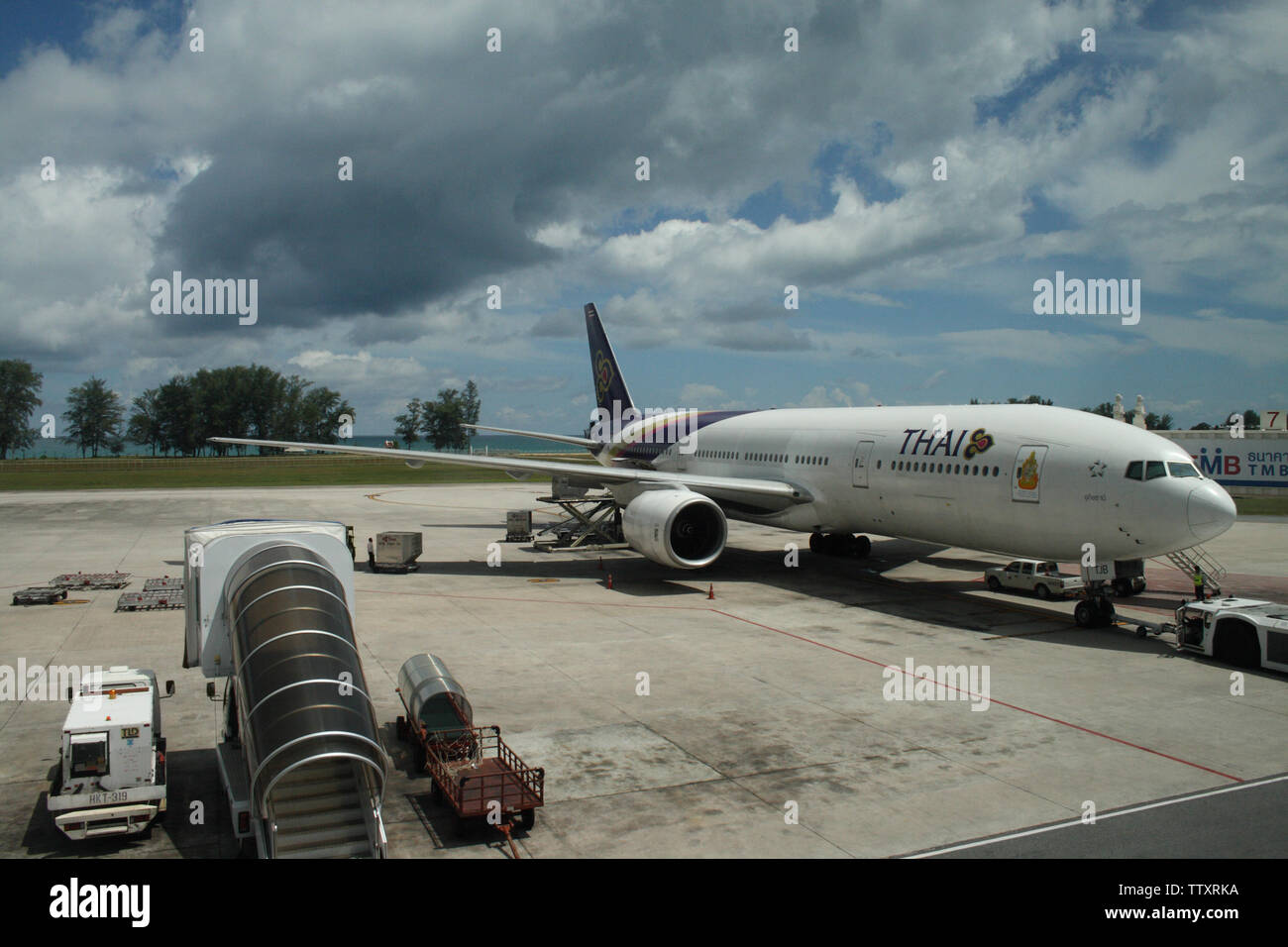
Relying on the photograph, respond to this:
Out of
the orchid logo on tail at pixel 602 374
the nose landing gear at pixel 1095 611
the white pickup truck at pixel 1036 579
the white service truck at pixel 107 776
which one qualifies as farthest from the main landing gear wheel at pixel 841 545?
the white service truck at pixel 107 776

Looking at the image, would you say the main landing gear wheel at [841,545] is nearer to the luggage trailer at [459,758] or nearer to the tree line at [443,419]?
the luggage trailer at [459,758]

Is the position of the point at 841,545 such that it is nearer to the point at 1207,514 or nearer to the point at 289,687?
the point at 1207,514

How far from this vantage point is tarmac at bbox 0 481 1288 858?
9.38m

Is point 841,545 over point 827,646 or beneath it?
over

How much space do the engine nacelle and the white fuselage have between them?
7.73 ft

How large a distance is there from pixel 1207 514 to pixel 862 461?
28.1ft

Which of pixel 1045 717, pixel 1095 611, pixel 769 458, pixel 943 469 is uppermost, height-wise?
pixel 769 458

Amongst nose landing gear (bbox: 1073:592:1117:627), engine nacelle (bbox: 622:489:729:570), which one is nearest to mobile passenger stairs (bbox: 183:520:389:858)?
engine nacelle (bbox: 622:489:729:570)

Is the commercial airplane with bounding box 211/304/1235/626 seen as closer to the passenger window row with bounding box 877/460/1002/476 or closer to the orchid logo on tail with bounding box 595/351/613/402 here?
the passenger window row with bounding box 877/460/1002/476

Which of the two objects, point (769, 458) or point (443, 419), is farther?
point (443, 419)

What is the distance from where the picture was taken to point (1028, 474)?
1930 cm

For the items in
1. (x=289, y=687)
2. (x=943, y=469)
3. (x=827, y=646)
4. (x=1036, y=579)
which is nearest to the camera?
(x=289, y=687)

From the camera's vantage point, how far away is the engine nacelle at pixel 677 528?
77.1 ft

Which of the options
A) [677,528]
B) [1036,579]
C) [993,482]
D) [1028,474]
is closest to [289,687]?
[1028,474]
